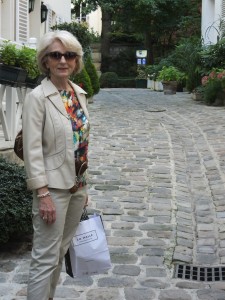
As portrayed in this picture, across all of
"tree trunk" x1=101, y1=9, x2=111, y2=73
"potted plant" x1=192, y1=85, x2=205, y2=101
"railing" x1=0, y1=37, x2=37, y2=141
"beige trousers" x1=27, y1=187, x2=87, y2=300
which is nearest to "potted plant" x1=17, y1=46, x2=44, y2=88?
"railing" x1=0, y1=37, x2=37, y2=141

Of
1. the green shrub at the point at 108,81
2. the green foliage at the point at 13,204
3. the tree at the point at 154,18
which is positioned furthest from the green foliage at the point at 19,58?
the green shrub at the point at 108,81

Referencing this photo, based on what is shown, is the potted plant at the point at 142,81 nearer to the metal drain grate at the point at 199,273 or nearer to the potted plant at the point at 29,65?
the potted plant at the point at 29,65

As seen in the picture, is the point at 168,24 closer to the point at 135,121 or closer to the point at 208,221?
the point at 135,121

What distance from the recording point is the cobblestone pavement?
400 cm

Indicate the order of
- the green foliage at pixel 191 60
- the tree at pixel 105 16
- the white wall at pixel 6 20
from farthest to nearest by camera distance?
the tree at pixel 105 16 → the green foliage at pixel 191 60 → the white wall at pixel 6 20

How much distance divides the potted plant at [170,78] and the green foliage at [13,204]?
50.4 ft

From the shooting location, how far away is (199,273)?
4.33 meters

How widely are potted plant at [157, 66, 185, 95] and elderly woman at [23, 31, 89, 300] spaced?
16862 millimetres

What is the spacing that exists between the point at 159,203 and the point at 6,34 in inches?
258

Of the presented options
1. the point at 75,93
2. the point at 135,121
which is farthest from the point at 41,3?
the point at 75,93

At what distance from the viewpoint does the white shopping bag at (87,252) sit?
10.2 feet

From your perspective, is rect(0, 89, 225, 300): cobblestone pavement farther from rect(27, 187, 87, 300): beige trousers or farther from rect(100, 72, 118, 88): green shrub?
rect(100, 72, 118, 88): green shrub

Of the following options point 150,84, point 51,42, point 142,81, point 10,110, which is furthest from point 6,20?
point 142,81

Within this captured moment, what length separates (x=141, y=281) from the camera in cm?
409
